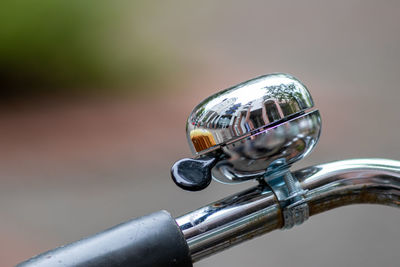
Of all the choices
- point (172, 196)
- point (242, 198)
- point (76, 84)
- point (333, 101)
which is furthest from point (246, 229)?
point (76, 84)

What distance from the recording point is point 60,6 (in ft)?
19.3

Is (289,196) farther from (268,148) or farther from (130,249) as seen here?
(130,249)

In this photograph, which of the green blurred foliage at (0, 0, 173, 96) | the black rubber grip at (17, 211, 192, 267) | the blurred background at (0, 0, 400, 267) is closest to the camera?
the black rubber grip at (17, 211, 192, 267)

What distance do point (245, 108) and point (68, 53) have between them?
19.0ft

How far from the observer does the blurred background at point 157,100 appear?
317 cm

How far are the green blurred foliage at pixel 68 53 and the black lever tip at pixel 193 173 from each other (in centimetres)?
530

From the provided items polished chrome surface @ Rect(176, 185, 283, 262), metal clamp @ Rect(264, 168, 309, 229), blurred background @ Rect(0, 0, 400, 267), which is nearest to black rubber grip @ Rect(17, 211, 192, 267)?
polished chrome surface @ Rect(176, 185, 283, 262)

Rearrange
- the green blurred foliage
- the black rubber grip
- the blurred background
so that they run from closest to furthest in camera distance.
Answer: the black rubber grip
the blurred background
the green blurred foliage

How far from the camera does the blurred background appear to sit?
3172 mm

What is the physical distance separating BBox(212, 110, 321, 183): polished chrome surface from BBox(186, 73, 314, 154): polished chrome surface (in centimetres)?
1

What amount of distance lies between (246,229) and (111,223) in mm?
2843

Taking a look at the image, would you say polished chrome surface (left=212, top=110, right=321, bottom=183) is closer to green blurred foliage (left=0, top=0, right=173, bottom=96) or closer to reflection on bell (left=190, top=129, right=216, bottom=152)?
reflection on bell (left=190, top=129, right=216, bottom=152)

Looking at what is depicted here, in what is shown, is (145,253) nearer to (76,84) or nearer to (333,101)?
(333,101)

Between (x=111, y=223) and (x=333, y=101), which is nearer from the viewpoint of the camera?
(x=111, y=223)
